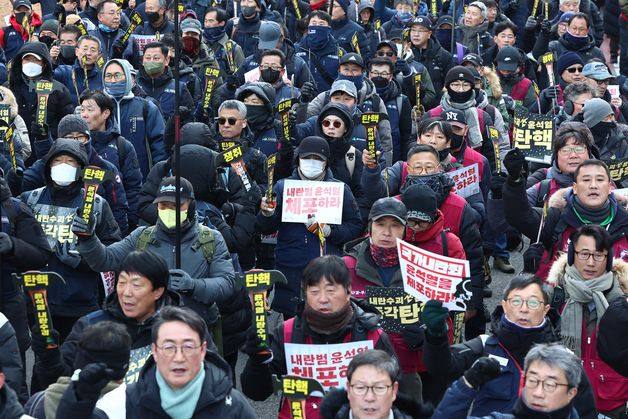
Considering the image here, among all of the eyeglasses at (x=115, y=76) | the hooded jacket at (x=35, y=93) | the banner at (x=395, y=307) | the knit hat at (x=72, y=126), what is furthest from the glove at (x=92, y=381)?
the hooded jacket at (x=35, y=93)

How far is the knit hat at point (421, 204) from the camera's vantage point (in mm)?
7781

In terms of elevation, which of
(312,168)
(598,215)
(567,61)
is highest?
(567,61)

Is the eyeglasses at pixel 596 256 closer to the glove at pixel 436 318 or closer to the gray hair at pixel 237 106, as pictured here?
the glove at pixel 436 318

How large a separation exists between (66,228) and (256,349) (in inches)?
93.6

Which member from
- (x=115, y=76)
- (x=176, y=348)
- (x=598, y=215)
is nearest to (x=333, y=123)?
(x=115, y=76)

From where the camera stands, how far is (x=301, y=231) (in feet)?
29.5

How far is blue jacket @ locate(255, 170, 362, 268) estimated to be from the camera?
8.97 metres

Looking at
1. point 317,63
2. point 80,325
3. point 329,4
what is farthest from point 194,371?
point 329,4

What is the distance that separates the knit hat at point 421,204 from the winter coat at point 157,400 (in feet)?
8.00

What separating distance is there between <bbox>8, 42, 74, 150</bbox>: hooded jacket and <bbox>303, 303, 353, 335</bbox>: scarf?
580 cm

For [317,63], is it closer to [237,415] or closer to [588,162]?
[588,162]

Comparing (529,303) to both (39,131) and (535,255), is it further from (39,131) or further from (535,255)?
(39,131)

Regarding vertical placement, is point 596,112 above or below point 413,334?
above

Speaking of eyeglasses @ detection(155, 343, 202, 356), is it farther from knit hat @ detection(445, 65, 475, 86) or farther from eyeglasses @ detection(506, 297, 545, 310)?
knit hat @ detection(445, 65, 475, 86)
